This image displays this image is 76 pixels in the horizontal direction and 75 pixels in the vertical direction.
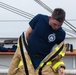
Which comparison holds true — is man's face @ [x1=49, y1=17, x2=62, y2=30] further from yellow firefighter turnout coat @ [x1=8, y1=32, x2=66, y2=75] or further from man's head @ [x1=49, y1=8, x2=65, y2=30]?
yellow firefighter turnout coat @ [x1=8, y1=32, x2=66, y2=75]

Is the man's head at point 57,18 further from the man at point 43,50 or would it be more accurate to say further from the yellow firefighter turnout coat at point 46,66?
the yellow firefighter turnout coat at point 46,66

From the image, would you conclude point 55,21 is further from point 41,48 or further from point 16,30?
point 16,30

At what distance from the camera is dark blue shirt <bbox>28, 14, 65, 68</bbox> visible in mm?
2096

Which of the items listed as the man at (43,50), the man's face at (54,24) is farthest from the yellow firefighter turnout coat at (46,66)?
the man's face at (54,24)

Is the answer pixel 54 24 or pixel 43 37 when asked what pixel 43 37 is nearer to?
pixel 43 37

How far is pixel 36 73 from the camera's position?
2074 millimetres

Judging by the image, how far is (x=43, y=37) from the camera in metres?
2.10

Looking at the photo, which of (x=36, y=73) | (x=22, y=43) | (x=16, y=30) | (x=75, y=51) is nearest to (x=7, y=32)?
(x=16, y=30)

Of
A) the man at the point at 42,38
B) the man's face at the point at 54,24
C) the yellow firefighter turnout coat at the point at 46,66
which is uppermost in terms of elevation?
the man's face at the point at 54,24

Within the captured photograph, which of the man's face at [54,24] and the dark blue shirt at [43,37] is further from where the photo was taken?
the dark blue shirt at [43,37]

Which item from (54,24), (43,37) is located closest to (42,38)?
(43,37)

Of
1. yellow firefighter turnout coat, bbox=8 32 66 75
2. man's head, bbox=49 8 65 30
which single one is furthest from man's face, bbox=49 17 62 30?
yellow firefighter turnout coat, bbox=8 32 66 75

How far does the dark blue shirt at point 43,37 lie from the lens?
210cm

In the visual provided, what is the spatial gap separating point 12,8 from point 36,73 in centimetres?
146
